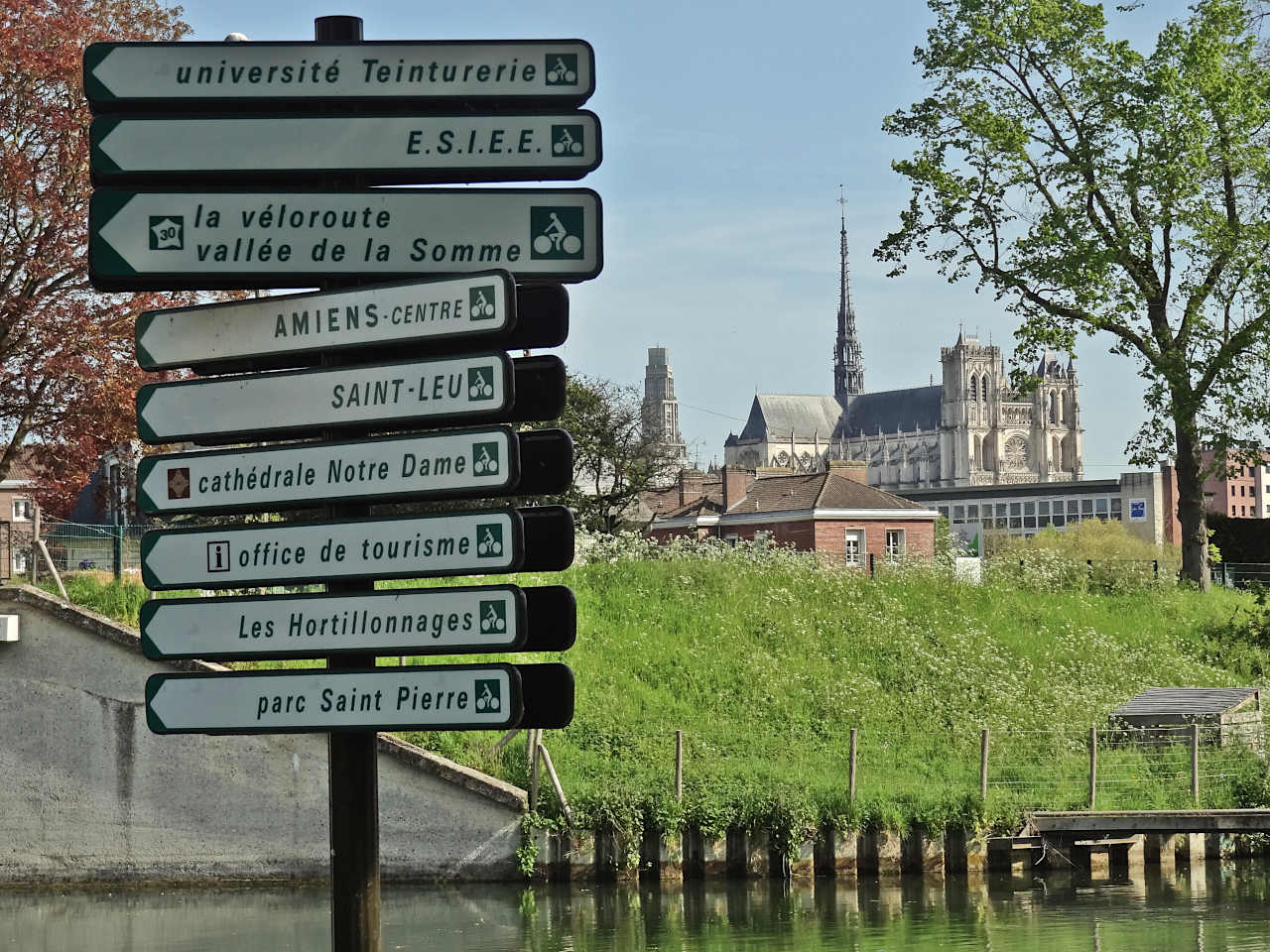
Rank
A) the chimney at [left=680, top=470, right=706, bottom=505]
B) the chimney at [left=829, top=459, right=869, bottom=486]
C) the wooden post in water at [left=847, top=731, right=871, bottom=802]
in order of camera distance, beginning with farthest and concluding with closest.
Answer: the chimney at [left=680, top=470, right=706, bottom=505], the chimney at [left=829, top=459, right=869, bottom=486], the wooden post in water at [left=847, top=731, right=871, bottom=802]

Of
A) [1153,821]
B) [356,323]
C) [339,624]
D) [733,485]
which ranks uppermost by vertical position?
[733,485]

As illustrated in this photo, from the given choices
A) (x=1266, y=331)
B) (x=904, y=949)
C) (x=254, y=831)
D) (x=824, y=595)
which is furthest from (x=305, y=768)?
(x=1266, y=331)

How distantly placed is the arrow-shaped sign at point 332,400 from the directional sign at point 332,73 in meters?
0.95

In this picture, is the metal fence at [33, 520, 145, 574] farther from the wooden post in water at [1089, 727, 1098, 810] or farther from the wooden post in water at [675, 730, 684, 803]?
the wooden post in water at [1089, 727, 1098, 810]

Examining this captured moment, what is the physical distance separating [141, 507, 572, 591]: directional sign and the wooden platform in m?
20.3

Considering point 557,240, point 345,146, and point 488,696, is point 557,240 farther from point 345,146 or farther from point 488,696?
point 488,696

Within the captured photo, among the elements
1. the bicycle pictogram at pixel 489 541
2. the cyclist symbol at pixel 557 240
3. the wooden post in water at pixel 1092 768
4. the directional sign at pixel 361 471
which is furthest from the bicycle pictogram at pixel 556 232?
the wooden post in water at pixel 1092 768

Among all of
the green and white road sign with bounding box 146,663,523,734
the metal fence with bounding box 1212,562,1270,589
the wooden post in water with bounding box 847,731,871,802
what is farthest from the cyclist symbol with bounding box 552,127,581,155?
the metal fence with bounding box 1212,562,1270,589

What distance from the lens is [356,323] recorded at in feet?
20.7

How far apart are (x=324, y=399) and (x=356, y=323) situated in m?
0.32

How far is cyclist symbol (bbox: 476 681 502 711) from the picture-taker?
19.8 ft

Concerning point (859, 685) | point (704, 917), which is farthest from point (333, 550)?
point (859, 685)

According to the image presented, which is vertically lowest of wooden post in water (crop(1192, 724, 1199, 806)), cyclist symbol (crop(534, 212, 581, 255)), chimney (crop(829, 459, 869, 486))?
wooden post in water (crop(1192, 724, 1199, 806))

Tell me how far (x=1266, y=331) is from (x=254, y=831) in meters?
28.8
